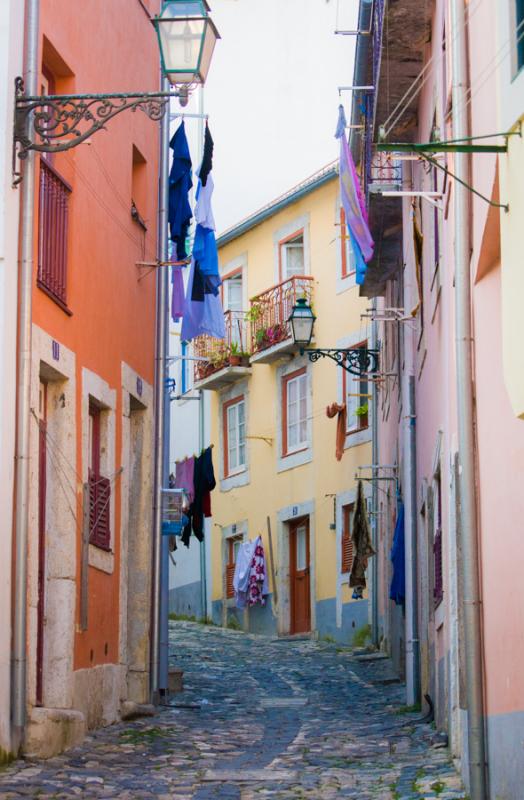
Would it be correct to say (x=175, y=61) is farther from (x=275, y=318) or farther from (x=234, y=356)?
(x=234, y=356)

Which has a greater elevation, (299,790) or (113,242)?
(113,242)

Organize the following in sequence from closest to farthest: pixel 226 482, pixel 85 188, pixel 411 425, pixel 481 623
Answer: pixel 481 623 < pixel 85 188 < pixel 411 425 < pixel 226 482

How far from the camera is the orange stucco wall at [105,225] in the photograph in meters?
13.4

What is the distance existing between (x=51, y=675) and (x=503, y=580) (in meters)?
5.17

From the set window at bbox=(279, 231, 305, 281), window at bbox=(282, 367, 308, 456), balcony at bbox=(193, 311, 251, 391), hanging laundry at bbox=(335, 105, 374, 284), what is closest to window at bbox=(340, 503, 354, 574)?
window at bbox=(282, 367, 308, 456)

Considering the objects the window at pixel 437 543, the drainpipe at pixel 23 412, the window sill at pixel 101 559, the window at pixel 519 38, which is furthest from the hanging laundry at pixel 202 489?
the window at pixel 519 38

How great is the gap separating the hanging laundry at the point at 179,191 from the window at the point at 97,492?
352cm

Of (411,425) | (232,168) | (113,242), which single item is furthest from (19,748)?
(232,168)

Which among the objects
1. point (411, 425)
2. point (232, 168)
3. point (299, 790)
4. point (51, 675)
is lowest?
point (299, 790)

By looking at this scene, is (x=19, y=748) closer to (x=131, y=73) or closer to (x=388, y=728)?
(x=388, y=728)

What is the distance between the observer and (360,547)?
24.8m

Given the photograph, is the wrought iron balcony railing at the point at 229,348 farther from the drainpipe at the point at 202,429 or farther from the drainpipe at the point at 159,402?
the drainpipe at the point at 159,402

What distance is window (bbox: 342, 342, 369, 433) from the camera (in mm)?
29047

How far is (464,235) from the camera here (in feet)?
33.1
